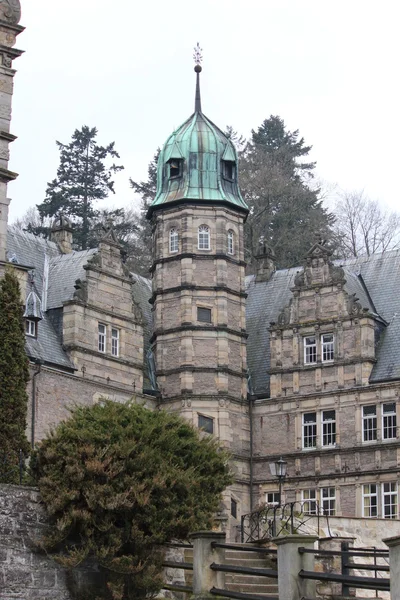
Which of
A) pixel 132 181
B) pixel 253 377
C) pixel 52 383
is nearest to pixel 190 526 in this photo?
pixel 52 383

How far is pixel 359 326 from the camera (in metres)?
41.4

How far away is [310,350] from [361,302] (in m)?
2.37

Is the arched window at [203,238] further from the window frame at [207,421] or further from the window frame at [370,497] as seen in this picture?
the window frame at [370,497]

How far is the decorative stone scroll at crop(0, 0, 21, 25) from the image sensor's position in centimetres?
3328

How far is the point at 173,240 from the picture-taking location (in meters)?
42.9

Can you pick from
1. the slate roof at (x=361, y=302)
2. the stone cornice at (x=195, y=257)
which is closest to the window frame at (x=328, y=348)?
the slate roof at (x=361, y=302)

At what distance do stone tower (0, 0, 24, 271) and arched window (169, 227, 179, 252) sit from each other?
36.5ft

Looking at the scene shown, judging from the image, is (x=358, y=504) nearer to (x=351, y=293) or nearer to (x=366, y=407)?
(x=366, y=407)

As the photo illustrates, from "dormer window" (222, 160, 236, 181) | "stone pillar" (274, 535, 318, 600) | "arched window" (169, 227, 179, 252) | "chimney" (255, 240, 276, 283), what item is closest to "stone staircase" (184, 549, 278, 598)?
"stone pillar" (274, 535, 318, 600)

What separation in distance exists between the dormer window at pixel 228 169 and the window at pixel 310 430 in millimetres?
8161

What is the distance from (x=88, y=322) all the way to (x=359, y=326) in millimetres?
8410

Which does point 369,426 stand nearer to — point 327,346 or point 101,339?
point 327,346

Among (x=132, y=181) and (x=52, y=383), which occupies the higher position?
(x=132, y=181)

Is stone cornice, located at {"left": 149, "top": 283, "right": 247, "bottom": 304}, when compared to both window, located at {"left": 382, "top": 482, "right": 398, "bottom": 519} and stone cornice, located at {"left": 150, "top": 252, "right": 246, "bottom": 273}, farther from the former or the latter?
window, located at {"left": 382, "top": 482, "right": 398, "bottom": 519}
